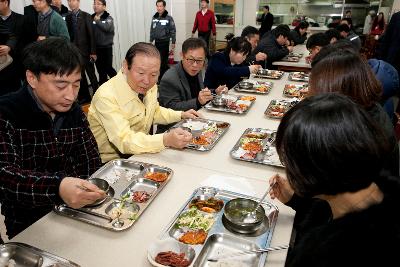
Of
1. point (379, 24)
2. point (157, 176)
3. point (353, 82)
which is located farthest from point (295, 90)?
point (379, 24)

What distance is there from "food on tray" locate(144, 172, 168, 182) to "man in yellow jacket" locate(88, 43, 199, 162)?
0.27 meters

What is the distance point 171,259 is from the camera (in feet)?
3.74

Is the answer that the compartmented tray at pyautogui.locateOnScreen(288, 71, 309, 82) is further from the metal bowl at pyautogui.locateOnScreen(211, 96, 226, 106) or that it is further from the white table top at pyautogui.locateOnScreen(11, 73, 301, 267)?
the white table top at pyautogui.locateOnScreen(11, 73, 301, 267)

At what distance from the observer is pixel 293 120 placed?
935mm

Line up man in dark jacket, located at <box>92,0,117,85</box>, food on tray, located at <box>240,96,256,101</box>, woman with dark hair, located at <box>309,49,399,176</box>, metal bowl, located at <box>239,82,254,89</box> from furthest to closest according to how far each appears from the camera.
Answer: man in dark jacket, located at <box>92,0,117,85</box> < metal bowl, located at <box>239,82,254,89</box> < food on tray, located at <box>240,96,256,101</box> < woman with dark hair, located at <box>309,49,399,176</box>

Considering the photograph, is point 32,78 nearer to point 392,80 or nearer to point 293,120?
point 293,120

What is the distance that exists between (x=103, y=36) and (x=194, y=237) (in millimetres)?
5728

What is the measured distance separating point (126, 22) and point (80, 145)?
6412 millimetres

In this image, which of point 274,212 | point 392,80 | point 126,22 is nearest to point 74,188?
point 274,212

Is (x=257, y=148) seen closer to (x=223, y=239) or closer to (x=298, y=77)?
(x=223, y=239)

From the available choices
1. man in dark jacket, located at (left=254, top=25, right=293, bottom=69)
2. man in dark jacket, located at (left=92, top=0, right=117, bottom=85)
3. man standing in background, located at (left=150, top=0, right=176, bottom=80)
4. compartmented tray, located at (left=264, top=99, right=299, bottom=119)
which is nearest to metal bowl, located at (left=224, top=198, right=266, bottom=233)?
compartmented tray, located at (left=264, top=99, right=299, bottom=119)

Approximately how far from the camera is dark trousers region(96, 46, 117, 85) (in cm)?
622

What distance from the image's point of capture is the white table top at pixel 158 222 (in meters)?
1.19

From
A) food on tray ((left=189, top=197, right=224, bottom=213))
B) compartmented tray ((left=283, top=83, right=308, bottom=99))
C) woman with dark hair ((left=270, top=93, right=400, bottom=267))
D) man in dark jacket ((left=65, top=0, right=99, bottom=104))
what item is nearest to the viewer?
woman with dark hair ((left=270, top=93, right=400, bottom=267))
